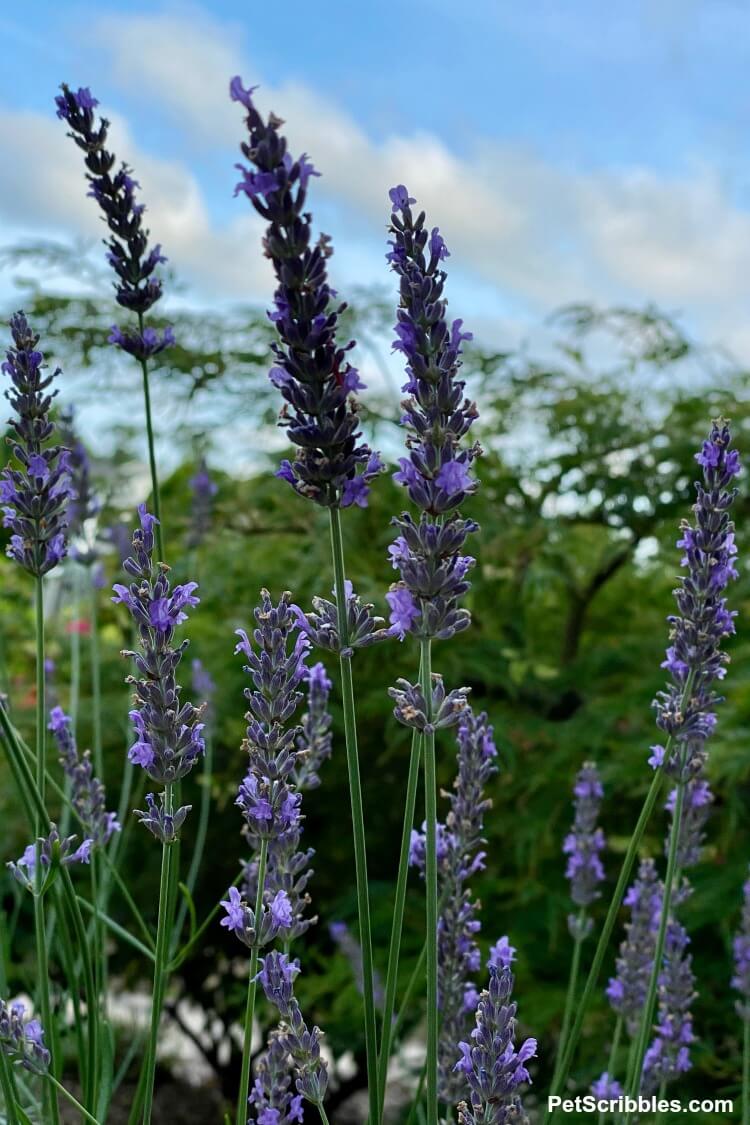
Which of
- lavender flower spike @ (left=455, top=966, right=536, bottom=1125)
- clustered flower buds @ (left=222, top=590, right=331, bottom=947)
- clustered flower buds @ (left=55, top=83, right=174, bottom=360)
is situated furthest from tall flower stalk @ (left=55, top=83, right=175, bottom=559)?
lavender flower spike @ (left=455, top=966, right=536, bottom=1125)

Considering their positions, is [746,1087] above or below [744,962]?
below

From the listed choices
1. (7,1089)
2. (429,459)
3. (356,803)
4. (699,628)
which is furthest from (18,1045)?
(699,628)

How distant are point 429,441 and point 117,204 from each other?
753 mm

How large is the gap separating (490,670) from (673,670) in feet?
6.95

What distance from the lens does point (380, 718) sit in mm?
4258

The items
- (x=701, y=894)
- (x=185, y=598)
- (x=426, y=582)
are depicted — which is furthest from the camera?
(x=701, y=894)

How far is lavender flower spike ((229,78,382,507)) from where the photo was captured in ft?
3.69

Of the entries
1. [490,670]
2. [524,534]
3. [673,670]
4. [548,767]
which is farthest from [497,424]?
[673,670]

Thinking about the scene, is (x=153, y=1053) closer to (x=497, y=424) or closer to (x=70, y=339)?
(x=497, y=424)

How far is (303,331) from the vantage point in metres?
1.14

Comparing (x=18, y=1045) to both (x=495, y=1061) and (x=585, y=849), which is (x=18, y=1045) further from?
(x=585, y=849)

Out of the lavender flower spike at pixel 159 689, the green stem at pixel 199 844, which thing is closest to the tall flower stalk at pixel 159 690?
the lavender flower spike at pixel 159 689

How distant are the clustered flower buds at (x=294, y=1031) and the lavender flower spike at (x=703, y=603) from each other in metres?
0.55

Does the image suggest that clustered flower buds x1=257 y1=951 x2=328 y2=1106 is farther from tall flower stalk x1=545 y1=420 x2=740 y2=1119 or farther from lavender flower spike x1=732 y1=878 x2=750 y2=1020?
lavender flower spike x1=732 y1=878 x2=750 y2=1020
